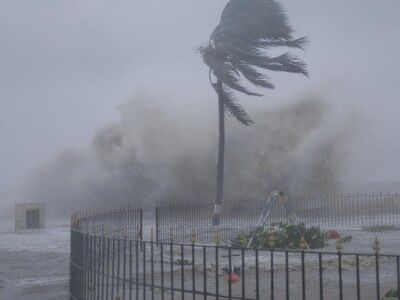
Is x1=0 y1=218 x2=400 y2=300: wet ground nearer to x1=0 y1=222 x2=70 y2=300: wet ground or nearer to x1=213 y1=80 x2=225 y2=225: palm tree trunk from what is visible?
x1=0 y1=222 x2=70 y2=300: wet ground

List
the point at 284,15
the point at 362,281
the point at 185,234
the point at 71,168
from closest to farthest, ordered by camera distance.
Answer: the point at 362,281 → the point at 185,234 → the point at 284,15 → the point at 71,168

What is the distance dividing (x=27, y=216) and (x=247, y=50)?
40.4 ft

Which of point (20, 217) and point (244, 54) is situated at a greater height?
point (244, 54)

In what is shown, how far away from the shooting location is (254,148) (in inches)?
1663

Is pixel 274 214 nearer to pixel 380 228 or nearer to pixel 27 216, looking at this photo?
pixel 380 228

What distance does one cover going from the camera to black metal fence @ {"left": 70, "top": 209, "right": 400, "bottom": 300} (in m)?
6.28

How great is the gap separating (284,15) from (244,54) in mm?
2454

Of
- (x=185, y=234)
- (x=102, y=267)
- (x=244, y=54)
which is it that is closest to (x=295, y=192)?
(x=244, y=54)

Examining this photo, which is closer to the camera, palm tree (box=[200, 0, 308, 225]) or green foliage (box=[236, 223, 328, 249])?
green foliage (box=[236, 223, 328, 249])

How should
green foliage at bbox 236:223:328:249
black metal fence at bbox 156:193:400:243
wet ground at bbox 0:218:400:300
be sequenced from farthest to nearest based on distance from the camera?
black metal fence at bbox 156:193:400:243 → green foliage at bbox 236:223:328:249 → wet ground at bbox 0:218:400:300

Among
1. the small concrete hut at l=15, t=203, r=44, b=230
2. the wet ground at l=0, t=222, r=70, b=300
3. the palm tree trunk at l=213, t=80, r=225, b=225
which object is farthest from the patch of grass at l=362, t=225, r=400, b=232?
the small concrete hut at l=15, t=203, r=44, b=230

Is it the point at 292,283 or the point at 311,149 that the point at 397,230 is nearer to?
the point at 292,283

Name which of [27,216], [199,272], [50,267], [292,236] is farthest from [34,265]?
[27,216]

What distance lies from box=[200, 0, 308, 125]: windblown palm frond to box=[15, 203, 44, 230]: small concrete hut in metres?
9.80
